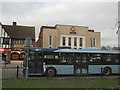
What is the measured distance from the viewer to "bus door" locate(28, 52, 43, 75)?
2021 centimetres

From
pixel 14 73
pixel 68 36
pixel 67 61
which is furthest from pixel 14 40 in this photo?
pixel 67 61

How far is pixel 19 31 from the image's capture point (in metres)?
64.1

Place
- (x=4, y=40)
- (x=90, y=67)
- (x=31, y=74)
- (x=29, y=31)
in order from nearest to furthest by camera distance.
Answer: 1. (x=31, y=74)
2. (x=90, y=67)
3. (x=4, y=40)
4. (x=29, y=31)

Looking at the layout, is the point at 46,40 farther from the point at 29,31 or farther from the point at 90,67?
the point at 90,67

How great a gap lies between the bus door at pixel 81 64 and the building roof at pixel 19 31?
40.9 m

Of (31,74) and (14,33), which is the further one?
(14,33)

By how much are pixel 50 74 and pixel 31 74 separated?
1.60 meters

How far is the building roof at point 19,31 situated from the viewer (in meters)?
61.4

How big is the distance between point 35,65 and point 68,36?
45477 mm

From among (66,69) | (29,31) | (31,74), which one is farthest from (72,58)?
(29,31)

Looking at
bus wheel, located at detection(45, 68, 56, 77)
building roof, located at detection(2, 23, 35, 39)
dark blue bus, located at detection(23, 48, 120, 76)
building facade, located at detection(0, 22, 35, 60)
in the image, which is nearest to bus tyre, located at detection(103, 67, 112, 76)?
dark blue bus, located at detection(23, 48, 120, 76)

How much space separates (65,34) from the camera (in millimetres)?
65375

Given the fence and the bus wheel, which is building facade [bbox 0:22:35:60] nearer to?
the fence

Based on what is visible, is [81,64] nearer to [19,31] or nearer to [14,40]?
[14,40]
